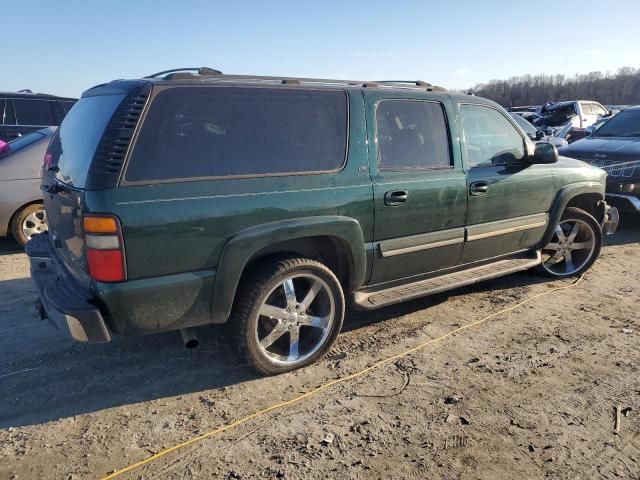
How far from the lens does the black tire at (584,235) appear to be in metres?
5.23

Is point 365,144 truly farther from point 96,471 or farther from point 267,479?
point 96,471

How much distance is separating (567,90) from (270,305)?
3205 inches

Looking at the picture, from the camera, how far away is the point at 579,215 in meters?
5.26

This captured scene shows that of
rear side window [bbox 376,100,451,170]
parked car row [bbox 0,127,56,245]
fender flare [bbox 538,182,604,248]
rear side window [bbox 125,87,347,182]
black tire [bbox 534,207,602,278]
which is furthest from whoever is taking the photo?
parked car row [bbox 0,127,56,245]

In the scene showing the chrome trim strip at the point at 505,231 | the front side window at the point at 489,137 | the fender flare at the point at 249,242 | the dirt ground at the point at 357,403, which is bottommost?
the dirt ground at the point at 357,403

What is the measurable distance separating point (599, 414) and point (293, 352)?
1891 millimetres

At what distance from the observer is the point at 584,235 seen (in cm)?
541

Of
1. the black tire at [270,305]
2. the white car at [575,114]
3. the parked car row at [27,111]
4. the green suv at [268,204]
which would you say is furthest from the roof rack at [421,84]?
the white car at [575,114]

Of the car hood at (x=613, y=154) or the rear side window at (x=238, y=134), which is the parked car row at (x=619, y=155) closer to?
the car hood at (x=613, y=154)

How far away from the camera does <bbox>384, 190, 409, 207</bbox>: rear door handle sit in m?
3.63

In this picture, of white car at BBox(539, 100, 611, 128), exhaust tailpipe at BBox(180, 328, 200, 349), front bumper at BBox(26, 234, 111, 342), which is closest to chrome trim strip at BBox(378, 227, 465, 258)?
exhaust tailpipe at BBox(180, 328, 200, 349)

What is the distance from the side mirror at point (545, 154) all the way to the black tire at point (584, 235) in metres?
0.91

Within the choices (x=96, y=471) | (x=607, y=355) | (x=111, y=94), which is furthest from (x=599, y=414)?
(x=111, y=94)

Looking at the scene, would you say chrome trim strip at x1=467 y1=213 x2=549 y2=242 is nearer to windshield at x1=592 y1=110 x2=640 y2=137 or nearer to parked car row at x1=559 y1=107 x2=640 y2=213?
parked car row at x1=559 y1=107 x2=640 y2=213
